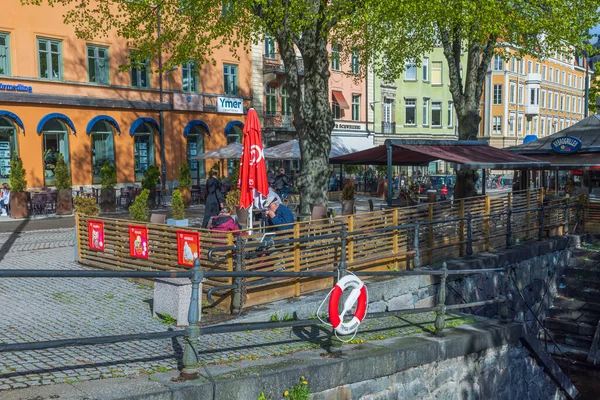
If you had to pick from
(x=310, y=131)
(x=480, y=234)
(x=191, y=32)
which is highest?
(x=191, y=32)

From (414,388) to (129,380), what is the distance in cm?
337

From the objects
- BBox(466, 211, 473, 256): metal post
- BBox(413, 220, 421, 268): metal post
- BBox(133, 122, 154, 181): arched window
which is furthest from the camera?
BBox(133, 122, 154, 181): arched window

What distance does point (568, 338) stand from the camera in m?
13.8

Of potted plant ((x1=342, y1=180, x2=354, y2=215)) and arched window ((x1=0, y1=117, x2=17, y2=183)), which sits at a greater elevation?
arched window ((x1=0, y1=117, x2=17, y2=183))

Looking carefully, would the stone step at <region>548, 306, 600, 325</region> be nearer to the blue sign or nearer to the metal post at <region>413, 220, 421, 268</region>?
the metal post at <region>413, 220, 421, 268</region>

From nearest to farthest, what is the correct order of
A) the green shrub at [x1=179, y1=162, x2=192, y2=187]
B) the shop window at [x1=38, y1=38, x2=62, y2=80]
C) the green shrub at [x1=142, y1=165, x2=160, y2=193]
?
the green shrub at [x1=142, y1=165, x2=160, y2=193] < the green shrub at [x1=179, y1=162, x2=192, y2=187] < the shop window at [x1=38, y1=38, x2=62, y2=80]

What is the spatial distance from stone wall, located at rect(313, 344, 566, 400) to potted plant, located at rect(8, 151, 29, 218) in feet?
53.5

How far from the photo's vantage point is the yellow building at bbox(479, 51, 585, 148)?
59.0 metres

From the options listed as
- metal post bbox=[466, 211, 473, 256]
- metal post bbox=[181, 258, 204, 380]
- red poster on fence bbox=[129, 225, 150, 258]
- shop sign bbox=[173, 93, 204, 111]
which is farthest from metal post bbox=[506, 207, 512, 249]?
shop sign bbox=[173, 93, 204, 111]

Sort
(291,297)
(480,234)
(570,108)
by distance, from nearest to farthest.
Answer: (291,297)
(480,234)
(570,108)

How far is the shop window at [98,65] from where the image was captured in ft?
86.7

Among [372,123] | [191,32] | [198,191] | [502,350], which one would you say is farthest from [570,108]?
[502,350]

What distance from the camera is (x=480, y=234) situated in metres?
13.2

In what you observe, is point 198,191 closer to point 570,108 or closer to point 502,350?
point 502,350
